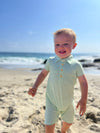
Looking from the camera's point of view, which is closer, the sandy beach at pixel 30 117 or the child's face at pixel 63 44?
the child's face at pixel 63 44

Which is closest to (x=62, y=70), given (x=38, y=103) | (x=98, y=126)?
(x=98, y=126)

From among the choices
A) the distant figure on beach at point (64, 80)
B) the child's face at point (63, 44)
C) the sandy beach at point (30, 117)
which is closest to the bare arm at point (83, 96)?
the distant figure on beach at point (64, 80)

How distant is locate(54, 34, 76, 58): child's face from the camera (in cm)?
183

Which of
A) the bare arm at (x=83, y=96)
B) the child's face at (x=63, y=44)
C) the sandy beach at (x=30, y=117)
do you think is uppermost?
the child's face at (x=63, y=44)

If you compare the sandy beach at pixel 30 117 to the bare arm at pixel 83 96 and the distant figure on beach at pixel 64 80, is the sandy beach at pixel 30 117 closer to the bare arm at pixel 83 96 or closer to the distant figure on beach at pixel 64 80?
the distant figure on beach at pixel 64 80

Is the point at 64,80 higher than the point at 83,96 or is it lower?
higher

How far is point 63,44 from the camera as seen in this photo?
6.06 feet

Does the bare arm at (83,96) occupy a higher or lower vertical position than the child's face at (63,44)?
lower

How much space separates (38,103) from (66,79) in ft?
5.57

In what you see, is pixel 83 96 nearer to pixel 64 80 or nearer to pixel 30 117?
pixel 64 80

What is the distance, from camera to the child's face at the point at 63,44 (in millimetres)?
1827

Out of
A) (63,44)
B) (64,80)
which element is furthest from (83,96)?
(63,44)

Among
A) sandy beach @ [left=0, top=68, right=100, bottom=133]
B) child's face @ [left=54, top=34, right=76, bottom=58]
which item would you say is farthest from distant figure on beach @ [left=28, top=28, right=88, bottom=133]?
sandy beach @ [left=0, top=68, right=100, bottom=133]

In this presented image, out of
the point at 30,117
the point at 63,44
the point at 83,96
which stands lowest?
the point at 30,117
